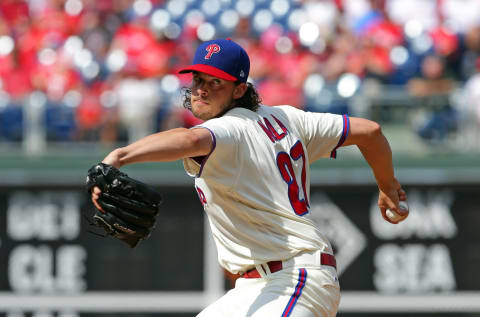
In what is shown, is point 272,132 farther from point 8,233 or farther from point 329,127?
point 8,233

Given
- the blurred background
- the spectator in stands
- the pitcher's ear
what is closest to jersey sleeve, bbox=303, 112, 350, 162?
the pitcher's ear

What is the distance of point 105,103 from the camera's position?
8422mm

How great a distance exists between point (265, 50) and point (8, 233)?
348 cm

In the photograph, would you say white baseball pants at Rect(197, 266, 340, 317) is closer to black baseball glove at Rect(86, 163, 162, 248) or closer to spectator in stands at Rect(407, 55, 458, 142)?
black baseball glove at Rect(86, 163, 162, 248)

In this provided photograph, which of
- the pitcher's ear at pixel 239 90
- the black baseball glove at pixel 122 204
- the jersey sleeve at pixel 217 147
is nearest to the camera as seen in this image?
the black baseball glove at pixel 122 204

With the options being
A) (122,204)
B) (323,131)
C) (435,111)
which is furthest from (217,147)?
(435,111)

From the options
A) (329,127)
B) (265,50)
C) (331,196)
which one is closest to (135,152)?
(329,127)

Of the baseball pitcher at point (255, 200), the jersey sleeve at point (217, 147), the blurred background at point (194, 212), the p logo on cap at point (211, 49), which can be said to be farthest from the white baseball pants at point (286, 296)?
the blurred background at point (194, 212)

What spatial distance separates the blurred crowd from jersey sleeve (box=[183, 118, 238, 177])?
4724 mm

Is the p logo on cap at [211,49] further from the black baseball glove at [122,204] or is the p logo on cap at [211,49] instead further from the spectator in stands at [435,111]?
the spectator in stands at [435,111]

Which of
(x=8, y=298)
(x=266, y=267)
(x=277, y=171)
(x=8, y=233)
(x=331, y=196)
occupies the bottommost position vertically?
(x=8, y=298)

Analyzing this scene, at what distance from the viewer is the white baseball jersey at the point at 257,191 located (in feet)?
11.8

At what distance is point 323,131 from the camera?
13.1ft

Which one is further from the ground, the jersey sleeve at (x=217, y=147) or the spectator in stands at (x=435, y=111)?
the jersey sleeve at (x=217, y=147)
